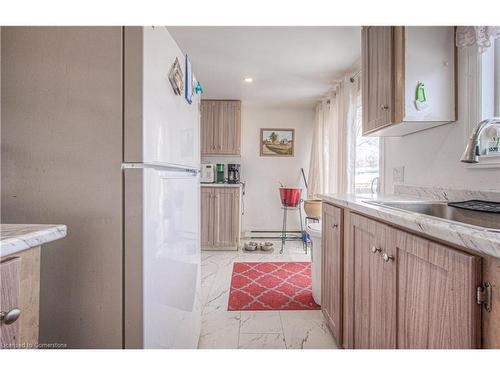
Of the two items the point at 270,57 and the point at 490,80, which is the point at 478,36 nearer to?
the point at 490,80

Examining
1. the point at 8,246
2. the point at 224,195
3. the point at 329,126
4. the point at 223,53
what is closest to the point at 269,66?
the point at 223,53

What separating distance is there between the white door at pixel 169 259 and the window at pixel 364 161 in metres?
1.94

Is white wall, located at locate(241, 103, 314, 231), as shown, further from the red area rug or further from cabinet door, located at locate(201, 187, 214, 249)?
the red area rug

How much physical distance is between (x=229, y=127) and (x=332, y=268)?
3.04m

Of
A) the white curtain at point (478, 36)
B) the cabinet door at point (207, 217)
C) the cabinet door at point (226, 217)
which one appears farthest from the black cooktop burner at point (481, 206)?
the cabinet door at point (207, 217)

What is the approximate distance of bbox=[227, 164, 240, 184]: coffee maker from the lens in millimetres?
4305

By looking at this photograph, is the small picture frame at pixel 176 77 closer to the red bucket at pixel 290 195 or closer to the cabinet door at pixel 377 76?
the cabinet door at pixel 377 76

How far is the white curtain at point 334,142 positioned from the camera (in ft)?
9.84

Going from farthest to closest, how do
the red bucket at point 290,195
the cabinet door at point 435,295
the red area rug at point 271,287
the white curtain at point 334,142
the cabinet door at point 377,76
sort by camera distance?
the red bucket at point 290,195 < the white curtain at point 334,142 < the red area rug at point 271,287 < the cabinet door at point 377,76 < the cabinet door at point 435,295

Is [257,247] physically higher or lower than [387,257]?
lower

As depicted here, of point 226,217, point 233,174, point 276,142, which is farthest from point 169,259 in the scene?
point 276,142

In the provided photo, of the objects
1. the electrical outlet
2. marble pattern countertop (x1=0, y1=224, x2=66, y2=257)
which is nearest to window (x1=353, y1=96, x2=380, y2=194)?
the electrical outlet

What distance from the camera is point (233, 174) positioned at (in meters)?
4.33
